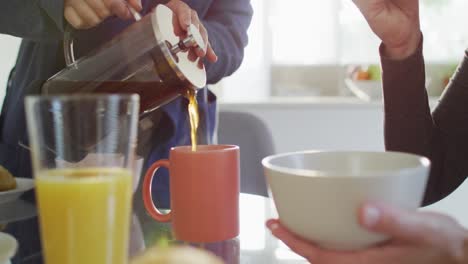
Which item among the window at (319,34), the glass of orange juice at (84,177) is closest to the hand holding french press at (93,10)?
the glass of orange juice at (84,177)

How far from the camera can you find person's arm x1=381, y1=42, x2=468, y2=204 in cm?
90

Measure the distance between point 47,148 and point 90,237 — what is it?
0.09m

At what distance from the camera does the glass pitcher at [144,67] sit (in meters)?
0.73

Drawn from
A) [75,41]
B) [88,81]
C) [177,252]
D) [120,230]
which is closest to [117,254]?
[120,230]

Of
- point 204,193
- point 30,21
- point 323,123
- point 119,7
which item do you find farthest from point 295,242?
point 323,123

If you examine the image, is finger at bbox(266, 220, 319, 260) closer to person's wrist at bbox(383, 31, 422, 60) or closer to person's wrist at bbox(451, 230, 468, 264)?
person's wrist at bbox(451, 230, 468, 264)

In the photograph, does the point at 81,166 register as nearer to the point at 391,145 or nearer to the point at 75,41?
the point at 75,41

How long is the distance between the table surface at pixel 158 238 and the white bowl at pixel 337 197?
0.18m

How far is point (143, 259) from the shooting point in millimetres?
385

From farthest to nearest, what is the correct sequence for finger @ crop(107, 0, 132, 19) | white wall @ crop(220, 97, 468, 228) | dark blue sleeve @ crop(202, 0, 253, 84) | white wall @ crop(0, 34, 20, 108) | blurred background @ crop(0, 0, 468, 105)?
blurred background @ crop(0, 0, 468, 105), white wall @ crop(220, 97, 468, 228), white wall @ crop(0, 34, 20, 108), dark blue sleeve @ crop(202, 0, 253, 84), finger @ crop(107, 0, 132, 19)

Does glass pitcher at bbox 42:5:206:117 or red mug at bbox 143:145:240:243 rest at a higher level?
glass pitcher at bbox 42:5:206:117

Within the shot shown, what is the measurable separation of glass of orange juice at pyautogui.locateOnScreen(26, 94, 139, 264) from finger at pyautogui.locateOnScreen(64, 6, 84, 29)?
0.36m

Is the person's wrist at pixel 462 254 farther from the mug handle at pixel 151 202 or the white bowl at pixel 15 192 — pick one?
the white bowl at pixel 15 192

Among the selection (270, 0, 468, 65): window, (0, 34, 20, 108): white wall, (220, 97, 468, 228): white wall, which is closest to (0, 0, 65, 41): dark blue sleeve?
(0, 34, 20, 108): white wall
